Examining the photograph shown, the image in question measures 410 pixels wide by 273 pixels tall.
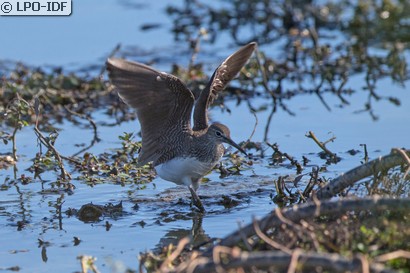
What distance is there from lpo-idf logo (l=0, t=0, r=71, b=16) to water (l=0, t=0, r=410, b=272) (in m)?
0.90

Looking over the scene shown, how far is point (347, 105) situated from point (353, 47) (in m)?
1.88

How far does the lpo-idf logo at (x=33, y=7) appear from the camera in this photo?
10.3 m

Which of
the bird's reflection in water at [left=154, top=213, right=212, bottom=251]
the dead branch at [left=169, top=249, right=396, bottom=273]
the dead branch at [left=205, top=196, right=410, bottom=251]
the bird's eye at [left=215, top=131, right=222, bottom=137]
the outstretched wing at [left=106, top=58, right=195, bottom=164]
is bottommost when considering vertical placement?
the bird's reflection in water at [left=154, top=213, right=212, bottom=251]

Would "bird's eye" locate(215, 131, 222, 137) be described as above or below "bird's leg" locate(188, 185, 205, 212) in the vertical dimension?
above

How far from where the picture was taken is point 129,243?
20.8 feet

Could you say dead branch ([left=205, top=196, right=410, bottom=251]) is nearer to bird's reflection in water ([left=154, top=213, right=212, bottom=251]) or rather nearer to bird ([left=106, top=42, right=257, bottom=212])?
bird's reflection in water ([left=154, top=213, right=212, bottom=251])

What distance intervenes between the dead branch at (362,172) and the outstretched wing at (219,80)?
1.63 metres

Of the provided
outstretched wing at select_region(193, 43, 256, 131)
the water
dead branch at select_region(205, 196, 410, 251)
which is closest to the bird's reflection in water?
the water

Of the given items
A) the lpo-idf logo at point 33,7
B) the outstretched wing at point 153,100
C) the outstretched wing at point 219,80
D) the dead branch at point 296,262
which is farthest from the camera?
the lpo-idf logo at point 33,7

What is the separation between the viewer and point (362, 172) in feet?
19.4

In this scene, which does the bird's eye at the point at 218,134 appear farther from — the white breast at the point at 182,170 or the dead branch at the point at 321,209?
the dead branch at the point at 321,209

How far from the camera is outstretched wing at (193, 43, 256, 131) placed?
7445mm

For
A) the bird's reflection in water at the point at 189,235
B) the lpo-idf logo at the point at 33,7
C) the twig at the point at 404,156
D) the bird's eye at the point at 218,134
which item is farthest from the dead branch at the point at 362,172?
the lpo-idf logo at the point at 33,7

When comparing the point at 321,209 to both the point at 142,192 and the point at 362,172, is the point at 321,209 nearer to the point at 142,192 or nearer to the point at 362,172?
the point at 362,172
